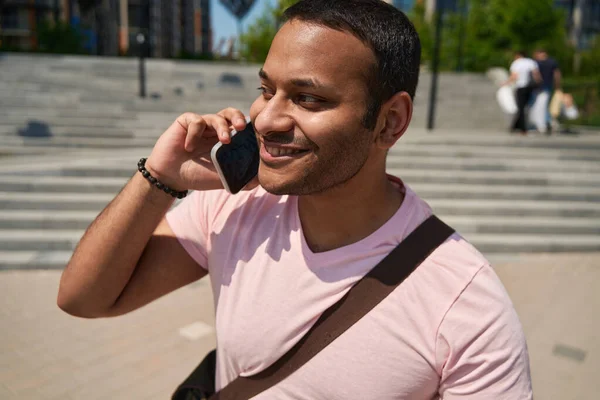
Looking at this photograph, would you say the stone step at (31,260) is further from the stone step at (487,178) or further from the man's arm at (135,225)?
the stone step at (487,178)

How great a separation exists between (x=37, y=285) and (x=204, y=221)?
4021 millimetres

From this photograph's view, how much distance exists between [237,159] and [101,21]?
203ft

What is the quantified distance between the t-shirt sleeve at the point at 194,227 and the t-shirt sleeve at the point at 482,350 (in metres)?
0.84

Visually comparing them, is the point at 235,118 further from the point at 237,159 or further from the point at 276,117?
the point at 276,117

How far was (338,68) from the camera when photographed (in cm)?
131

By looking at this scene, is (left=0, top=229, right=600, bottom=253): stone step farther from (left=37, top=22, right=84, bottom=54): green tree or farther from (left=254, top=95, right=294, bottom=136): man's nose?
(left=37, top=22, right=84, bottom=54): green tree

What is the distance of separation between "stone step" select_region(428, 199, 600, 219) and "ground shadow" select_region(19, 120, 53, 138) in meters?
6.77

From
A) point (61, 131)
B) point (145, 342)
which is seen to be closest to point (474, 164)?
point (145, 342)

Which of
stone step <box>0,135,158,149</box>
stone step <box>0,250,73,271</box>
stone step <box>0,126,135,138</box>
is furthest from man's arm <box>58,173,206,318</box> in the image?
stone step <box>0,126,135,138</box>

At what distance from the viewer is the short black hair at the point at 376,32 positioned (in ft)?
4.35

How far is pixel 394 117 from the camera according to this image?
1.48 meters

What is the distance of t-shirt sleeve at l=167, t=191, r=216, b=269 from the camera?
1718 mm

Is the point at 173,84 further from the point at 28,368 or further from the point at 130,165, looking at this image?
the point at 28,368

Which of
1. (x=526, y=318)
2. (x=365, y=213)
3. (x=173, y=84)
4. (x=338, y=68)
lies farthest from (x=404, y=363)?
(x=173, y=84)
